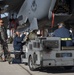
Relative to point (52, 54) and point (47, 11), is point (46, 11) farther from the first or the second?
point (52, 54)

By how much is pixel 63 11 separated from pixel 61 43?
3927 millimetres

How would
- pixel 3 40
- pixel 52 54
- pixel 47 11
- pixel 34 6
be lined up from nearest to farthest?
pixel 52 54 < pixel 3 40 < pixel 47 11 < pixel 34 6

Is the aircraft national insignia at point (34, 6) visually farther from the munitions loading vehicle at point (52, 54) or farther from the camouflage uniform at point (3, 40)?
the munitions loading vehicle at point (52, 54)

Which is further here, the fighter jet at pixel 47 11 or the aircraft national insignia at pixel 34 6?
the aircraft national insignia at pixel 34 6

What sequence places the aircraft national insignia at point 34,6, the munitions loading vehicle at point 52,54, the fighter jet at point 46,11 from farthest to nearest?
the aircraft national insignia at point 34,6 → the fighter jet at point 46,11 → the munitions loading vehicle at point 52,54

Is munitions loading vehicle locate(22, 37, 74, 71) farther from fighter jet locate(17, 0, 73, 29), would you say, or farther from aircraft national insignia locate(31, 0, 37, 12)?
aircraft national insignia locate(31, 0, 37, 12)

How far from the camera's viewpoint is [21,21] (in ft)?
48.3

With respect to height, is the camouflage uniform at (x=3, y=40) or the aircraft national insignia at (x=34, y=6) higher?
the aircraft national insignia at (x=34, y=6)

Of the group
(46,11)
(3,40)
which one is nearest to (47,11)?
(46,11)

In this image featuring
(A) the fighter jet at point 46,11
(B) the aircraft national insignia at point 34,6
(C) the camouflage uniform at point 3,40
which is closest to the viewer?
(C) the camouflage uniform at point 3,40

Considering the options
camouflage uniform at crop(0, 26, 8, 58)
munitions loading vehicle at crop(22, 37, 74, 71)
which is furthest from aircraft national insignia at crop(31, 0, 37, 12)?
munitions loading vehicle at crop(22, 37, 74, 71)

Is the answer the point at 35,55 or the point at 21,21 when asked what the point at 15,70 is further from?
the point at 21,21

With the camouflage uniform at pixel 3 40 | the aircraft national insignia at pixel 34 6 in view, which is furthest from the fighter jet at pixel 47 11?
the camouflage uniform at pixel 3 40

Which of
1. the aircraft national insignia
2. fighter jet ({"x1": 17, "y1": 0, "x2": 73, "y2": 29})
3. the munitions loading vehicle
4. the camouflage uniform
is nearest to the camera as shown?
the munitions loading vehicle
